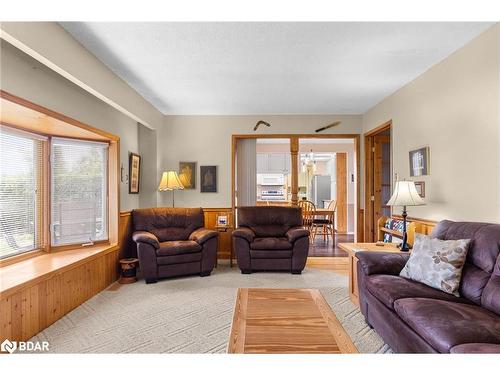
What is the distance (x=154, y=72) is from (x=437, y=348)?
3578 millimetres

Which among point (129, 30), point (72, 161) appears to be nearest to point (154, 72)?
point (129, 30)

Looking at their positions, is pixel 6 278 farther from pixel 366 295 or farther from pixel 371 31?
pixel 371 31

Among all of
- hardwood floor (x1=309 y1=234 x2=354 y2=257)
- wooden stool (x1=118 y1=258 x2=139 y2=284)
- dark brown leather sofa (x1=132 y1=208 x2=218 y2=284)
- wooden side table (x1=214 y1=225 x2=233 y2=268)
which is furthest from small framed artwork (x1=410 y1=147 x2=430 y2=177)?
wooden stool (x1=118 y1=258 x2=139 y2=284)

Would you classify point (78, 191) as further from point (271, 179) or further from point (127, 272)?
point (271, 179)

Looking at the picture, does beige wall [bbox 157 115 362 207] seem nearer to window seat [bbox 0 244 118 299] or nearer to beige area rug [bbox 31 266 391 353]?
beige area rug [bbox 31 266 391 353]

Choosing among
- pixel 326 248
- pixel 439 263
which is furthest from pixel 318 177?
pixel 439 263

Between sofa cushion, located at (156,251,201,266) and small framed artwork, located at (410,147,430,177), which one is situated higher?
small framed artwork, located at (410,147,430,177)

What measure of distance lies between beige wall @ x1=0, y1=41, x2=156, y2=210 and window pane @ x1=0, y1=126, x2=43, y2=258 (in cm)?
61

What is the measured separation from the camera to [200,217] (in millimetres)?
4812

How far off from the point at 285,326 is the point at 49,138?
11.1 feet

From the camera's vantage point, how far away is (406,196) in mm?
3131

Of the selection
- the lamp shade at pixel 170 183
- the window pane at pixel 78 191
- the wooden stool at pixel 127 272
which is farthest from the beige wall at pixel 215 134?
the wooden stool at pixel 127 272

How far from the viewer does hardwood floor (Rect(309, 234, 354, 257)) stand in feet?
18.6

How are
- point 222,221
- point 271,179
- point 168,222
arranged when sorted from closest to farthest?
point 168,222 → point 222,221 → point 271,179
